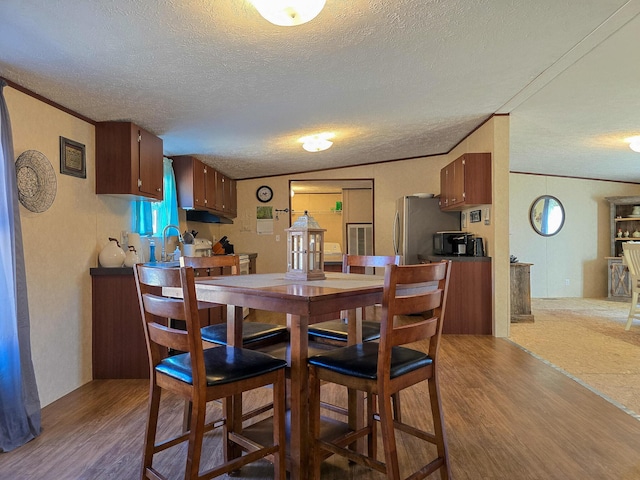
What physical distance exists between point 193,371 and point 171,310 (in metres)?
0.24

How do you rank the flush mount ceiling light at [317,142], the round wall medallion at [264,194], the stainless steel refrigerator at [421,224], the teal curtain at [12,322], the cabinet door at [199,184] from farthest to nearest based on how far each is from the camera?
the round wall medallion at [264,194] → the stainless steel refrigerator at [421,224] → the cabinet door at [199,184] → the flush mount ceiling light at [317,142] → the teal curtain at [12,322]

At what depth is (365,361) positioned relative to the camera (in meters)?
1.60

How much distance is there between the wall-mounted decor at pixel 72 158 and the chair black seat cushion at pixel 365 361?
2.46m

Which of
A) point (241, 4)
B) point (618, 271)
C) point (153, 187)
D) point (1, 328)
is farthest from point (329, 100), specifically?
point (618, 271)

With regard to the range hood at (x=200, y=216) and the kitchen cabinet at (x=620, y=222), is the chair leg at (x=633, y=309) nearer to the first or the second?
the kitchen cabinet at (x=620, y=222)

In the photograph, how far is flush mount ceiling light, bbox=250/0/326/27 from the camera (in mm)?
1603

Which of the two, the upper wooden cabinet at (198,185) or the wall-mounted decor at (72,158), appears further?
the upper wooden cabinet at (198,185)

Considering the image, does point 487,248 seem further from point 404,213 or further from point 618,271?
point 618,271

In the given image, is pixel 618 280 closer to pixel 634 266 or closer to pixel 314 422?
pixel 634 266

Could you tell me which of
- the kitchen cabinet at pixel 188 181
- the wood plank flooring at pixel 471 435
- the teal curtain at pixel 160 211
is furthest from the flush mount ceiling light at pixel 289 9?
the kitchen cabinet at pixel 188 181

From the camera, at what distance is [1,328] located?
7.25ft

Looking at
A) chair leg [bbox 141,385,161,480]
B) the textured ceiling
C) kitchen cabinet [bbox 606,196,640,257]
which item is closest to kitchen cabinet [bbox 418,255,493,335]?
the textured ceiling

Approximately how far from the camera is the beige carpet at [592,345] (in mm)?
3006

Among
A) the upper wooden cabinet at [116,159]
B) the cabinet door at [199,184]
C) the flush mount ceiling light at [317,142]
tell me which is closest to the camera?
the upper wooden cabinet at [116,159]
